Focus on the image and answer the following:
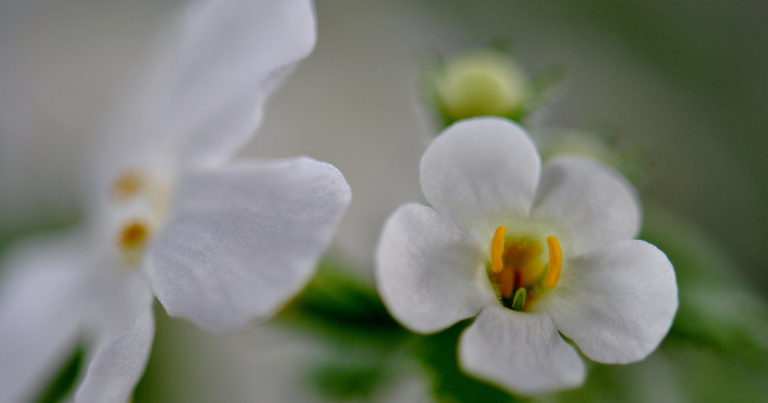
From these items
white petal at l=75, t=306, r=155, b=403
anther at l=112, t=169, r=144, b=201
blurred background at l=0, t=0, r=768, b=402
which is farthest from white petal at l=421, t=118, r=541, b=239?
blurred background at l=0, t=0, r=768, b=402

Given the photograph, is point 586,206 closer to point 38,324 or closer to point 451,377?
point 451,377

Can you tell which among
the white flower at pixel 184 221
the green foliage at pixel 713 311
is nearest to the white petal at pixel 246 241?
the white flower at pixel 184 221

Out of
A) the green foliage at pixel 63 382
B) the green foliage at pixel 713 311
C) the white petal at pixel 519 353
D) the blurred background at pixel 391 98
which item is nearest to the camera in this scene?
the white petal at pixel 519 353

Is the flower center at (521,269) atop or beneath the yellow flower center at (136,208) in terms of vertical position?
atop

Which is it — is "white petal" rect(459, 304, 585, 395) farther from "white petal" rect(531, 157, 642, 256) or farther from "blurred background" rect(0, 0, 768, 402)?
"blurred background" rect(0, 0, 768, 402)

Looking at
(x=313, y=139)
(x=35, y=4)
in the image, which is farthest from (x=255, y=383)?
(x=35, y=4)

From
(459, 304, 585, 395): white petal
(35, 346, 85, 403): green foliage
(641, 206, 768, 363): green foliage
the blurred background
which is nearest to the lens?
(459, 304, 585, 395): white petal

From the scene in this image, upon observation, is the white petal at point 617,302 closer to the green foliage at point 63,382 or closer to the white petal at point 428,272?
the white petal at point 428,272
